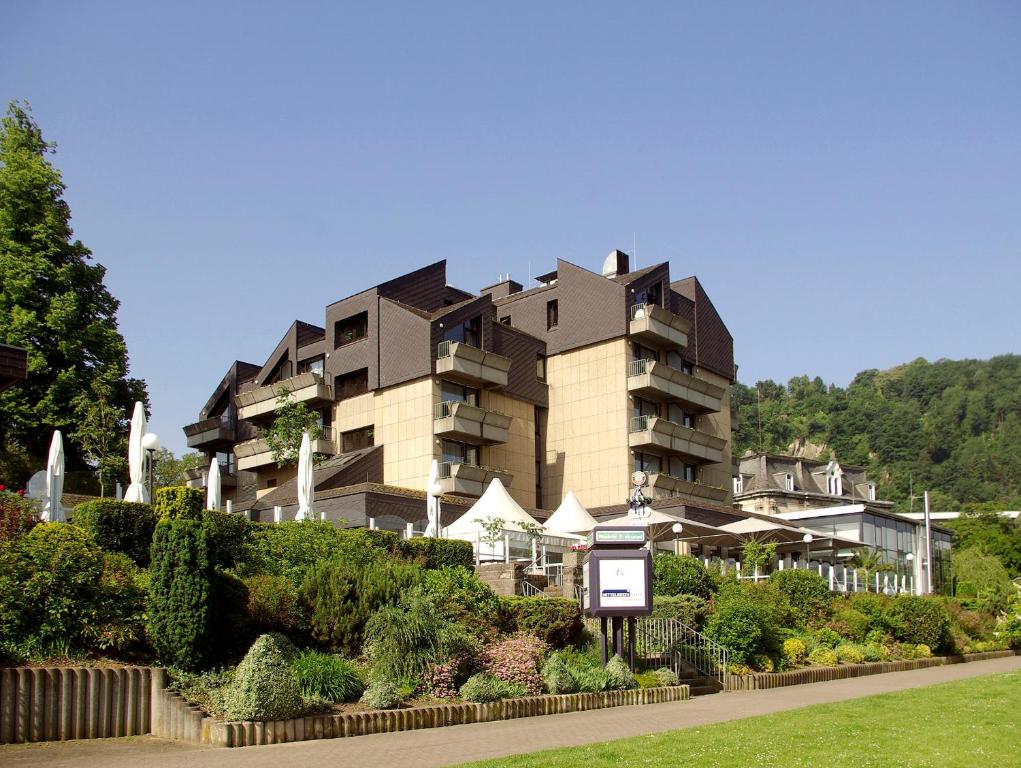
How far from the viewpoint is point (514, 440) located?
54.6 meters

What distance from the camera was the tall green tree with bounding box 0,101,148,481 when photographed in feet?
137

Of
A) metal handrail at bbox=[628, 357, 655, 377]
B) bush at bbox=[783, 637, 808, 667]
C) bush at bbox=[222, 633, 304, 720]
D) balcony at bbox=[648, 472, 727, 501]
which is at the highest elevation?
metal handrail at bbox=[628, 357, 655, 377]

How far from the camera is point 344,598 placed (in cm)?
1817

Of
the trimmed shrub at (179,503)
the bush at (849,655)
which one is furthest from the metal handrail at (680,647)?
the trimmed shrub at (179,503)

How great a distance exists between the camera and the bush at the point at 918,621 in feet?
101

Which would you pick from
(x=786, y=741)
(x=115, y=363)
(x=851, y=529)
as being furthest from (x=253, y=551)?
(x=851, y=529)

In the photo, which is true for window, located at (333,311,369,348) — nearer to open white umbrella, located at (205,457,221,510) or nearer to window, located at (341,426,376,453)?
window, located at (341,426,376,453)

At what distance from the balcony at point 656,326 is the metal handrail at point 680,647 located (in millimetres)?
31548

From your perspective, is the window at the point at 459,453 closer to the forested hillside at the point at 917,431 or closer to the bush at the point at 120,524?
the bush at the point at 120,524

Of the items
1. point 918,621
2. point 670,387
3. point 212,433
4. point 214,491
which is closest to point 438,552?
point 214,491

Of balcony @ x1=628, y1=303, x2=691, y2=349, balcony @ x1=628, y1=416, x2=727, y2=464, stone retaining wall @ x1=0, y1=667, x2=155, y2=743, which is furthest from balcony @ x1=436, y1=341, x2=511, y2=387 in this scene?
stone retaining wall @ x1=0, y1=667, x2=155, y2=743

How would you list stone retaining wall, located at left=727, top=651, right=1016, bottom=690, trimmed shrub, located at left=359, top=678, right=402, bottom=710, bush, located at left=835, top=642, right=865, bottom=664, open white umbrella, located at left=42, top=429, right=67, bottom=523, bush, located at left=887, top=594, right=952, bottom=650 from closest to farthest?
trimmed shrub, located at left=359, top=678, right=402, bottom=710, open white umbrella, located at left=42, top=429, right=67, bottom=523, stone retaining wall, located at left=727, top=651, right=1016, bottom=690, bush, located at left=835, top=642, right=865, bottom=664, bush, located at left=887, top=594, right=952, bottom=650

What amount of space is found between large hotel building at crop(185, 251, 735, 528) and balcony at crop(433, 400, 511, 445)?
73 mm

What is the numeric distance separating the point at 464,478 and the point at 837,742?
36.4m
